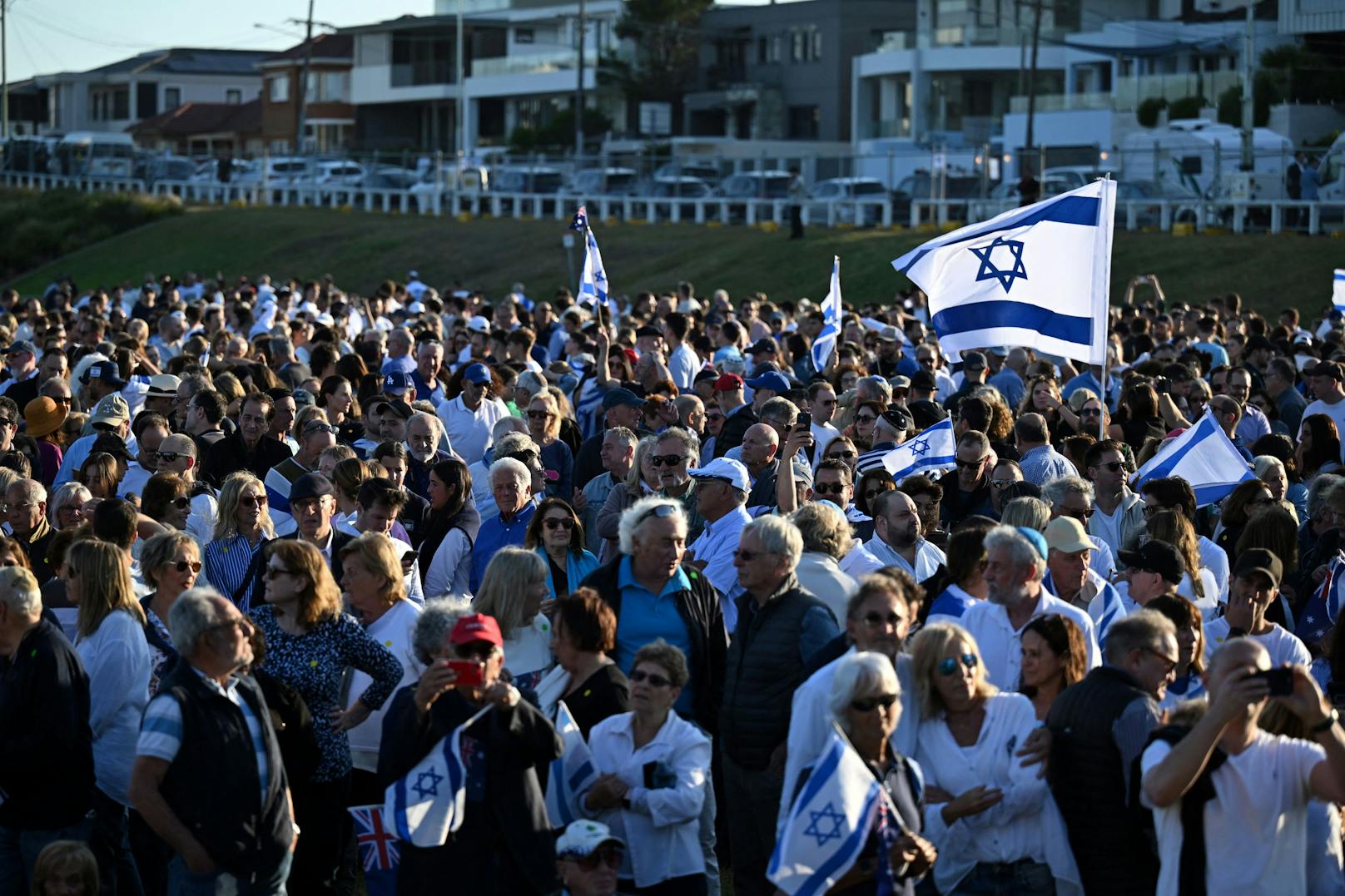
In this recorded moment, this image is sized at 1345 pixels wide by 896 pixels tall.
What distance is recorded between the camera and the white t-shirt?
543cm

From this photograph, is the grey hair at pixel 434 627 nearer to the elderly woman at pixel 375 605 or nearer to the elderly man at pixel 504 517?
the elderly woman at pixel 375 605

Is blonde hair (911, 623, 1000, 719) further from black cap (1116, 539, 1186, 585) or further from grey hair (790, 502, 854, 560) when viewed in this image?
black cap (1116, 539, 1186, 585)

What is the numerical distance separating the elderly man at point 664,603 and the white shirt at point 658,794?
2.91 feet

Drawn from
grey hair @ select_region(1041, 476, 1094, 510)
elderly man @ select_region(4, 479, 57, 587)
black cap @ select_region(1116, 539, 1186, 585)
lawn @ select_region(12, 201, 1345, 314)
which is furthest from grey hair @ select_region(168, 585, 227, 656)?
lawn @ select_region(12, 201, 1345, 314)

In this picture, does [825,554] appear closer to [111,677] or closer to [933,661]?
[933,661]

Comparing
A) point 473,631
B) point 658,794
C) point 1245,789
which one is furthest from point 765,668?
point 1245,789

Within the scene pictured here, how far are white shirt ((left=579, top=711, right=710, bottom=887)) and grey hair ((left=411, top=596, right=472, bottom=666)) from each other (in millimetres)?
602

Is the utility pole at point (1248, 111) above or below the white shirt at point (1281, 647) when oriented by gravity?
above

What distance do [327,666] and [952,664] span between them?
236 cm

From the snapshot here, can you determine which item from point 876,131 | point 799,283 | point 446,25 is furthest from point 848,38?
point 799,283

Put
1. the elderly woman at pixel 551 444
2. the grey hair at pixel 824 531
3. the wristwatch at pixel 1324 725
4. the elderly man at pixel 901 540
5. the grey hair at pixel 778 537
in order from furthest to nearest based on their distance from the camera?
1. the elderly woman at pixel 551 444
2. the elderly man at pixel 901 540
3. the grey hair at pixel 824 531
4. the grey hair at pixel 778 537
5. the wristwatch at pixel 1324 725

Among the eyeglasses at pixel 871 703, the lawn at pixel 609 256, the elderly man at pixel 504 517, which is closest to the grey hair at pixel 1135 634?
the eyeglasses at pixel 871 703

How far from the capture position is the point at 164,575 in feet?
24.1

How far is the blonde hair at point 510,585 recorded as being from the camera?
720 centimetres
